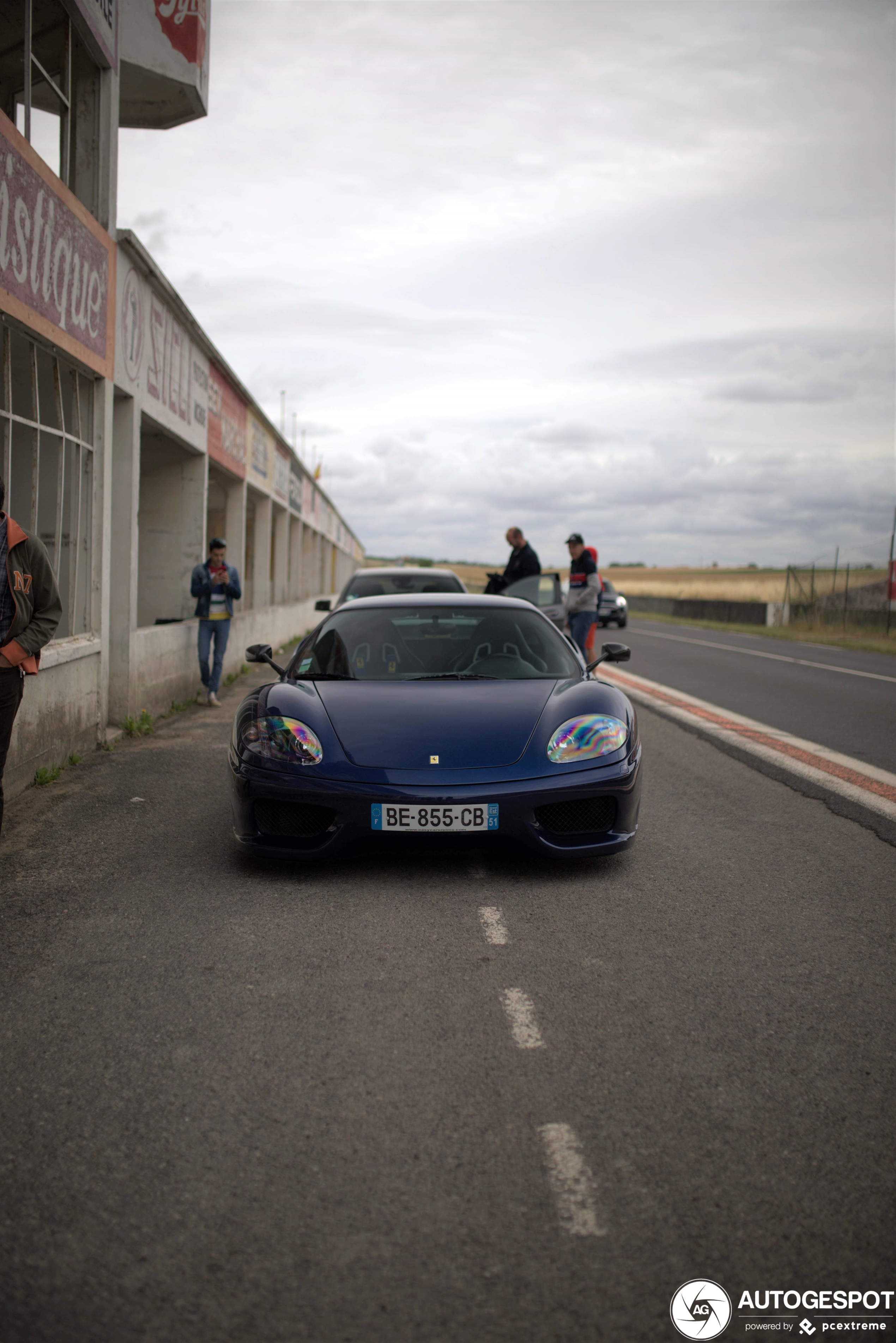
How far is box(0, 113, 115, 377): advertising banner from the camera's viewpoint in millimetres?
6098

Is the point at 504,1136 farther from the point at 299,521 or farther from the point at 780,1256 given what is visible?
the point at 299,521

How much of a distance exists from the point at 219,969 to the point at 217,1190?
4.31 ft

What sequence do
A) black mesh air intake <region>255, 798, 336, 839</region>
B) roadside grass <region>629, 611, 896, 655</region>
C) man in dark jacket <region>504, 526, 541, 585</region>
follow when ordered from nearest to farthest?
black mesh air intake <region>255, 798, 336, 839</region> < man in dark jacket <region>504, 526, 541, 585</region> < roadside grass <region>629, 611, 896, 655</region>

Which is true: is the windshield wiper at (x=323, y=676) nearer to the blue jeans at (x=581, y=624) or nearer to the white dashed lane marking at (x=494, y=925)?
the white dashed lane marking at (x=494, y=925)

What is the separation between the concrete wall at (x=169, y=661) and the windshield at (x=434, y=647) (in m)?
3.70

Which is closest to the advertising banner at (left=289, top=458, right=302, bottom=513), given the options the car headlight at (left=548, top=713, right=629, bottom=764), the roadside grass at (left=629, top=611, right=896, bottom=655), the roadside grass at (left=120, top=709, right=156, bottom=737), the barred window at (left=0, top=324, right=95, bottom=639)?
the roadside grass at (left=629, top=611, right=896, bottom=655)

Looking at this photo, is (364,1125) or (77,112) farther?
(77,112)

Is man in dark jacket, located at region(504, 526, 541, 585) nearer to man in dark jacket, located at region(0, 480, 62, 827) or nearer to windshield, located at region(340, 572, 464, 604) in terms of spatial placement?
windshield, located at region(340, 572, 464, 604)

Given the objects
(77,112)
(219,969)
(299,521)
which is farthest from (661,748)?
(299,521)

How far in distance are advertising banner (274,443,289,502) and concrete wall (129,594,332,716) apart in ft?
19.4

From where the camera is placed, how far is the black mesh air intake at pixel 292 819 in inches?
174

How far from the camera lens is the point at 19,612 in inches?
176

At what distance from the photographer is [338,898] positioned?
13.9ft

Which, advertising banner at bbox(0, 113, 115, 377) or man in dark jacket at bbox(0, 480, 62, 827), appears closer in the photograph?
man in dark jacket at bbox(0, 480, 62, 827)
